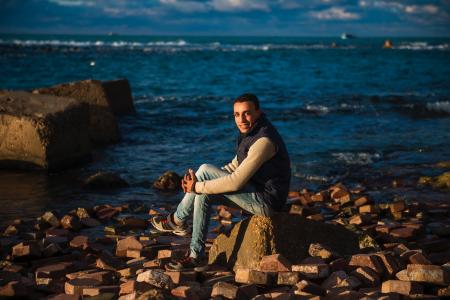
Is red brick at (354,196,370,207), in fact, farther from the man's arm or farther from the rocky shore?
the man's arm

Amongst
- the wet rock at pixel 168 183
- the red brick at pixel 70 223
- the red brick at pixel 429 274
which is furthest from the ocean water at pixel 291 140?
the red brick at pixel 429 274

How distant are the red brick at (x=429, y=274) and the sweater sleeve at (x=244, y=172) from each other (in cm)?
152

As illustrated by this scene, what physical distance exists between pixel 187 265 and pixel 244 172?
1.04 meters

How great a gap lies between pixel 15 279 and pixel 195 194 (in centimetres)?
177

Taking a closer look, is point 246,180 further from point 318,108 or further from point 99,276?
point 318,108

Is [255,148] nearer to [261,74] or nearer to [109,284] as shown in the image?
[109,284]

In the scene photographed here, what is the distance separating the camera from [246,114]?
498 centimetres

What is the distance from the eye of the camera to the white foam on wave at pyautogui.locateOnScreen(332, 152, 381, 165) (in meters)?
11.4

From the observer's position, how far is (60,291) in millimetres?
4746

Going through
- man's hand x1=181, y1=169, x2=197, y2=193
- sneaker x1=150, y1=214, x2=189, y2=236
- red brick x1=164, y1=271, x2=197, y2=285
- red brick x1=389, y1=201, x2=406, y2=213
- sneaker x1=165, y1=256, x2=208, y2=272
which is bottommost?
red brick x1=389, y1=201, x2=406, y2=213

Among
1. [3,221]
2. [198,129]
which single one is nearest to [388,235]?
[3,221]

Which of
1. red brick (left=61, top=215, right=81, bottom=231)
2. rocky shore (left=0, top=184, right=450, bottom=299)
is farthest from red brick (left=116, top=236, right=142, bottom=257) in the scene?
red brick (left=61, top=215, right=81, bottom=231)

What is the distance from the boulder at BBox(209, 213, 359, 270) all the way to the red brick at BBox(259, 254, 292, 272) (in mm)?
180

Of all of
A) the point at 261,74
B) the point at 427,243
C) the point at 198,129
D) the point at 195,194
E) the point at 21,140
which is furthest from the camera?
the point at 261,74
